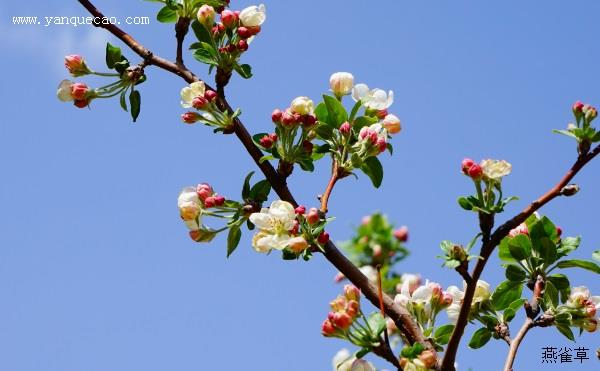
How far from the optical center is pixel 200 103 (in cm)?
181

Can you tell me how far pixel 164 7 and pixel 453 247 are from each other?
3.24 ft

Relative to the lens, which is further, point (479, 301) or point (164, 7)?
point (164, 7)

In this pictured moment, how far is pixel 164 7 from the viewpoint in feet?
6.71

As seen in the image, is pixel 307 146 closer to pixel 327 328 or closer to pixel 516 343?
pixel 327 328

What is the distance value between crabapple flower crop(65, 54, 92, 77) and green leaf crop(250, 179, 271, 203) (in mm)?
562

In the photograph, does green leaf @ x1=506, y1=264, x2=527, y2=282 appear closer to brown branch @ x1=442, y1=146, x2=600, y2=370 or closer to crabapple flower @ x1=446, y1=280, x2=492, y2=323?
crabapple flower @ x1=446, y1=280, x2=492, y2=323

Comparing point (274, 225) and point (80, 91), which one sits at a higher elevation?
point (80, 91)

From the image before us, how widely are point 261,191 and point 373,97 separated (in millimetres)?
360

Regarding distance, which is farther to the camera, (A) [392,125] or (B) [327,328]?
(A) [392,125]

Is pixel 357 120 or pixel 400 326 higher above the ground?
pixel 357 120

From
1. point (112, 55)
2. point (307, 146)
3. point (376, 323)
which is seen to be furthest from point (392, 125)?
point (112, 55)

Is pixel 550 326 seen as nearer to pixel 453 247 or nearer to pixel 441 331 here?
pixel 441 331

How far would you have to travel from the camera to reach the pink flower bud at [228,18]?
195cm

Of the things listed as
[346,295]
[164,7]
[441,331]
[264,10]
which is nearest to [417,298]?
[441,331]
